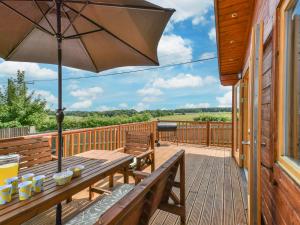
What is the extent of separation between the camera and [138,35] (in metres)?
2.17

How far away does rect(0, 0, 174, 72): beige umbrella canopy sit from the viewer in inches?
75.7

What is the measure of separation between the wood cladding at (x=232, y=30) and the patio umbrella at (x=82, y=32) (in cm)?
113

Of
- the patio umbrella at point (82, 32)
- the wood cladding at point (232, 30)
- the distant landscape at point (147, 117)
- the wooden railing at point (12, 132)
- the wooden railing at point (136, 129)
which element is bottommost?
the wooden railing at point (12, 132)

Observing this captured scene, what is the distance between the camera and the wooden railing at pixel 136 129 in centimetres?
412

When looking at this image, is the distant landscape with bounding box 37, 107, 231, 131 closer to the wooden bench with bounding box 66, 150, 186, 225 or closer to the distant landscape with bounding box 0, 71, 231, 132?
the distant landscape with bounding box 0, 71, 231, 132

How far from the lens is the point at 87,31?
238 centimetres

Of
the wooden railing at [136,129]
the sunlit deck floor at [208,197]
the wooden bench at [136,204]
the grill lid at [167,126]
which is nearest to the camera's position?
the wooden bench at [136,204]

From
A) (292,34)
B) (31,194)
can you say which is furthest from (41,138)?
(292,34)

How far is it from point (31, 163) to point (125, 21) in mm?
2357

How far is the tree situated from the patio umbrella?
49.1 ft

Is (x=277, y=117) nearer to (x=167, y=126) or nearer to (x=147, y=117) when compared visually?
(x=167, y=126)

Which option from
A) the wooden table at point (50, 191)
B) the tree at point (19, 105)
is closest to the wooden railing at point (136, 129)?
the wooden table at point (50, 191)

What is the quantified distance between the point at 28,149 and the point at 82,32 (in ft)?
6.02

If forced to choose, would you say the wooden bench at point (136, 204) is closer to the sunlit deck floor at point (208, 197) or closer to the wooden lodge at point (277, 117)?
the sunlit deck floor at point (208, 197)
